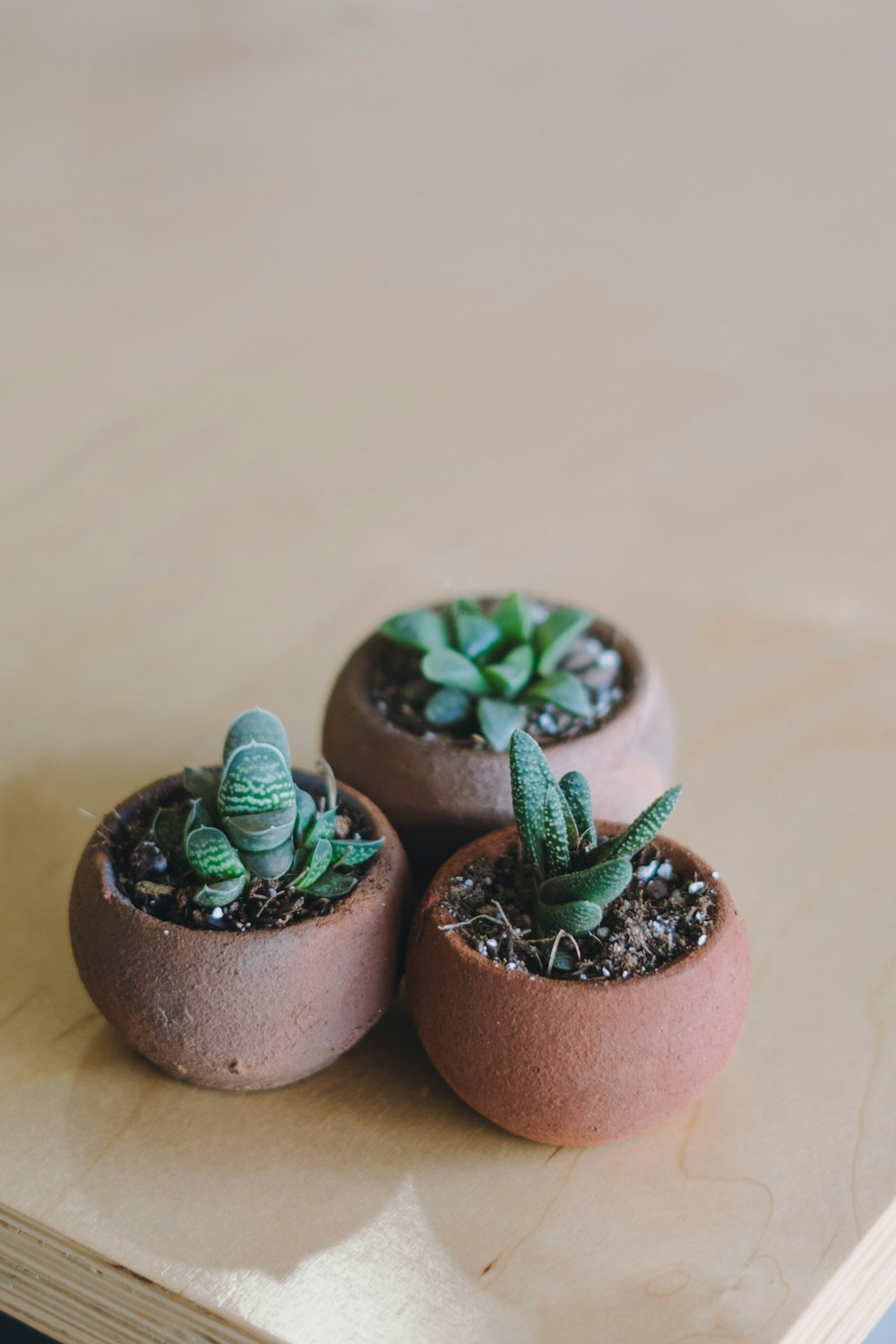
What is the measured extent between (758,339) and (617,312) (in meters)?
0.20

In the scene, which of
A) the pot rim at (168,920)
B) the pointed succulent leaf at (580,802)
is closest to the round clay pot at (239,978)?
the pot rim at (168,920)

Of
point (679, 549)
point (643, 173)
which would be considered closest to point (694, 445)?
point (679, 549)

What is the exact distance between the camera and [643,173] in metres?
2.10

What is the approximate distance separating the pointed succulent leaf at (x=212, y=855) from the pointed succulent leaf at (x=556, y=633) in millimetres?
278

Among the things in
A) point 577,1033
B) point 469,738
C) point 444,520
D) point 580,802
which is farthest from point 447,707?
point 444,520

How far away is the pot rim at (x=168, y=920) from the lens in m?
0.73

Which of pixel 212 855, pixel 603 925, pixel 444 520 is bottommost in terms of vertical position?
pixel 444 520

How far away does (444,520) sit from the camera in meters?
1.54

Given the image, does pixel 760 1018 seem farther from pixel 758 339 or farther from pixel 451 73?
pixel 451 73

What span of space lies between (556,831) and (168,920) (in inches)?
8.6

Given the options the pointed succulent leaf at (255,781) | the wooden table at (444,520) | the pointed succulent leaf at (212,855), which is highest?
the pointed succulent leaf at (255,781)

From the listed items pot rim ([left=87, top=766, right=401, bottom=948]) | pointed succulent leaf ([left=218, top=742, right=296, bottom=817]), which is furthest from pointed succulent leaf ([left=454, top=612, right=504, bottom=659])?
pointed succulent leaf ([left=218, top=742, right=296, bottom=817])

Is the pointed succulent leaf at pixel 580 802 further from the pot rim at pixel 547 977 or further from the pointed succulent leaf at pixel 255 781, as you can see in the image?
the pointed succulent leaf at pixel 255 781

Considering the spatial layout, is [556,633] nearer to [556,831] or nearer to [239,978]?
[556,831]
